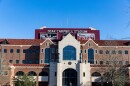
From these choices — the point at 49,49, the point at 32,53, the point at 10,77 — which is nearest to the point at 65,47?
the point at 49,49

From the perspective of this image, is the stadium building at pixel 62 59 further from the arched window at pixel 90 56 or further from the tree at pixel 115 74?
the tree at pixel 115 74

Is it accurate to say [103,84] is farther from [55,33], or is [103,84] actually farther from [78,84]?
[55,33]

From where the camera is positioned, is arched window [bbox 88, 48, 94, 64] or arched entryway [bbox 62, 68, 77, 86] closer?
arched entryway [bbox 62, 68, 77, 86]

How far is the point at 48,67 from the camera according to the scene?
194 feet

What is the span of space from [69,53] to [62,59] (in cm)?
198

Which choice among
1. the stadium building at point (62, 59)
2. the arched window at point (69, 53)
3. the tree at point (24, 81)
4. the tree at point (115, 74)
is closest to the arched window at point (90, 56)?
the stadium building at point (62, 59)

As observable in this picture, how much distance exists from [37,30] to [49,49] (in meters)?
13.8

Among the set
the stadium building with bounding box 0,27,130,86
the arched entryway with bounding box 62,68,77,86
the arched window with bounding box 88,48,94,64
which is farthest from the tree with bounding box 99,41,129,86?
the arched window with bounding box 88,48,94,64

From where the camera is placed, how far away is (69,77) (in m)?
58.2

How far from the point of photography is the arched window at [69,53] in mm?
60812

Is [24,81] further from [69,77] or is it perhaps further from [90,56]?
[90,56]

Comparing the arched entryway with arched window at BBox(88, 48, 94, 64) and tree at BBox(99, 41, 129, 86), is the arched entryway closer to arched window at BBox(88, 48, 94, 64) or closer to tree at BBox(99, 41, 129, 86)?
tree at BBox(99, 41, 129, 86)

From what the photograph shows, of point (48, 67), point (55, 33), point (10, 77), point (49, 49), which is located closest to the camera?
point (10, 77)

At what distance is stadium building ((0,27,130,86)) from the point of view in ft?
190
